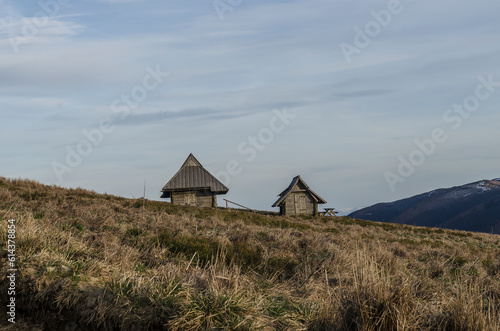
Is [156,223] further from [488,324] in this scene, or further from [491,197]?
[491,197]

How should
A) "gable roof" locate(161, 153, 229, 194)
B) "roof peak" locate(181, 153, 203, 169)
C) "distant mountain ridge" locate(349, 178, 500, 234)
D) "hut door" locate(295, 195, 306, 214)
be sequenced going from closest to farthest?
1. "gable roof" locate(161, 153, 229, 194)
2. "roof peak" locate(181, 153, 203, 169)
3. "hut door" locate(295, 195, 306, 214)
4. "distant mountain ridge" locate(349, 178, 500, 234)

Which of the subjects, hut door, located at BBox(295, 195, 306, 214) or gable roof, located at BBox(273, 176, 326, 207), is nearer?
gable roof, located at BBox(273, 176, 326, 207)

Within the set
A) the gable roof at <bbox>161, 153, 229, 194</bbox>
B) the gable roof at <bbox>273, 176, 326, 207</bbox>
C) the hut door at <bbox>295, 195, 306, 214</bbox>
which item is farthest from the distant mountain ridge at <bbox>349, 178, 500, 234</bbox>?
the gable roof at <bbox>161, 153, 229, 194</bbox>

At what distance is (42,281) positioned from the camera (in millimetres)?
6031

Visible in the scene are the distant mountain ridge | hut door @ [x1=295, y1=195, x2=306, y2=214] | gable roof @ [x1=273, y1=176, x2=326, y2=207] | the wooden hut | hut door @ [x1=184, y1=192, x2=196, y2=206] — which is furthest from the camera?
the distant mountain ridge

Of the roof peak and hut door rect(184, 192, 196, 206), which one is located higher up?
the roof peak

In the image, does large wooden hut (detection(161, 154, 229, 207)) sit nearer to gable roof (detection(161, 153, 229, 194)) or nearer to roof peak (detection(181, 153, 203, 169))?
gable roof (detection(161, 153, 229, 194))

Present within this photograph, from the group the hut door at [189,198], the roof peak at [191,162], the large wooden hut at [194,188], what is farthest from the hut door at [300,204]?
the hut door at [189,198]

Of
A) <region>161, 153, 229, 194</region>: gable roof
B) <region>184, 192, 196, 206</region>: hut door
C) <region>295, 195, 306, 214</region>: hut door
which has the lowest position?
<region>295, 195, 306, 214</region>: hut door

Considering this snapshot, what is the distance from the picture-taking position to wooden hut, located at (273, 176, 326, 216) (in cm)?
5216

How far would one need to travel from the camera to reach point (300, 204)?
52.7 m

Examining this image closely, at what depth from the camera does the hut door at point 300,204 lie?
172 feet

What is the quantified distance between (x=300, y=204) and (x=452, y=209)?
5345 inches

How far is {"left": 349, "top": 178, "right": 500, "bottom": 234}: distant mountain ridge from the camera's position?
144725 millimetres
